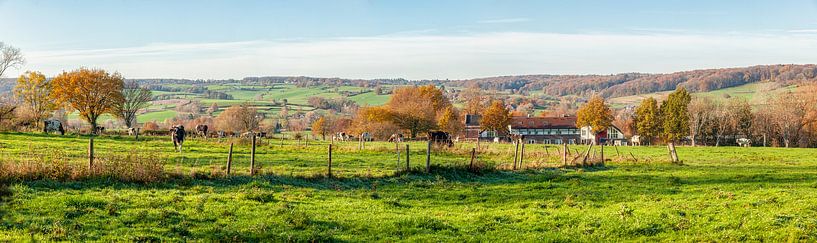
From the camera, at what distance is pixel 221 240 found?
453 inches

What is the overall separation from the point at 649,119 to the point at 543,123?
36.0 metres

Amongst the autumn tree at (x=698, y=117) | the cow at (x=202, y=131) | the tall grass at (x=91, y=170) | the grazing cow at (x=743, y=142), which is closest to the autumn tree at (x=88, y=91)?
the cow at (x=202, y=131)

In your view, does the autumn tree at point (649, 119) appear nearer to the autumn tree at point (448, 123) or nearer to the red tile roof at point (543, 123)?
the autumn tree at point (448, 123)

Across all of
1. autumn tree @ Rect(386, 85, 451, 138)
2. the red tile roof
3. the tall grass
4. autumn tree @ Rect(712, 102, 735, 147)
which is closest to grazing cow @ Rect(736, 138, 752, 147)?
autumn tree @ Rect(712, 102, 735, 147)

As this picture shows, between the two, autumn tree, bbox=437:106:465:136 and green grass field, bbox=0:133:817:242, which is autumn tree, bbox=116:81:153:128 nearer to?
autumn tree, bbox=437:106:465:136

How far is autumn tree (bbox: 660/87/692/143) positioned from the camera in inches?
3290

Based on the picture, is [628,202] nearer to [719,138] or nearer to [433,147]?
[433,147]

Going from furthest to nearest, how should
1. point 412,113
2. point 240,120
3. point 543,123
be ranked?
point 543,123
point 240,120
point 412,113

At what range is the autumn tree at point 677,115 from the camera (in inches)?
3290

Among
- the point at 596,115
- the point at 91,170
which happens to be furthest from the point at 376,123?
the point at 91,170

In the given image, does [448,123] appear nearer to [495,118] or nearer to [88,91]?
[495,118]

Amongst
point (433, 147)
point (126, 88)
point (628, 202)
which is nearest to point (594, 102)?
point (433, 147)

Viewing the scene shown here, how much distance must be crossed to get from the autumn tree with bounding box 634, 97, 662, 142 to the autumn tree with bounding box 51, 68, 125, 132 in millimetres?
71229

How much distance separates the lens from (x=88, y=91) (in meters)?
70.1
